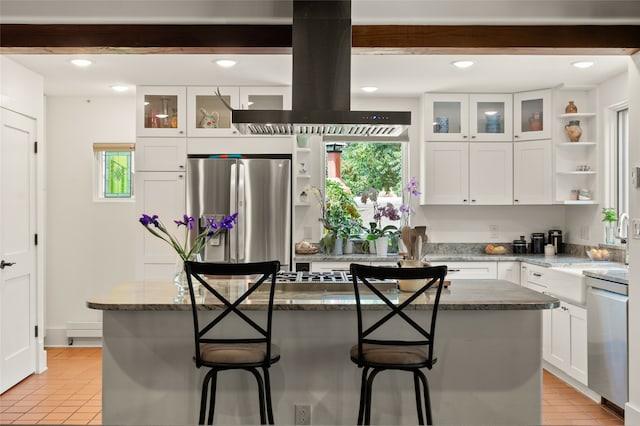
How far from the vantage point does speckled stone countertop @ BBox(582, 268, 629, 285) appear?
11.9 ft

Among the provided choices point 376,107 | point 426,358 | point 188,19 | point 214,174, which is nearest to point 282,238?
point 214,174

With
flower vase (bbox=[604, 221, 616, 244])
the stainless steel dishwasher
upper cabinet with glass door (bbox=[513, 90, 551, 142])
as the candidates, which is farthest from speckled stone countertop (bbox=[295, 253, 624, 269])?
upper cabinet with glass door (bbox=[513, 90, 551, 142])

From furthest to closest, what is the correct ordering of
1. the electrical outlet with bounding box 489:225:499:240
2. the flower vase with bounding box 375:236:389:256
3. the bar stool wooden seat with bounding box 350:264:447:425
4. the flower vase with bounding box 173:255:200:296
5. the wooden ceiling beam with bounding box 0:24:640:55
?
the electrical outlet with bounding box 489:225:499:240 → the flower vase with bounding box 375:236:389:256 → the wooden ceiling beam with bounding box 0:24:640:55 → the flower vase with bounding box 173:255:200:296 → the bar stool wooden seat with bounding box 350:264:447:425

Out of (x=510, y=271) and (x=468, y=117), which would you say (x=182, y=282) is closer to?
(x=510, y=271)

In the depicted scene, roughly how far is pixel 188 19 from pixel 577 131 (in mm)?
3639

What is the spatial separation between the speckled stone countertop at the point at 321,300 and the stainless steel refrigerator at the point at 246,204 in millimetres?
1917

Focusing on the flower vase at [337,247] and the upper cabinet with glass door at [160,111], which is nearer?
the upper cabinet with glass door at [160,111]

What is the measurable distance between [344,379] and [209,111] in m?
3.23

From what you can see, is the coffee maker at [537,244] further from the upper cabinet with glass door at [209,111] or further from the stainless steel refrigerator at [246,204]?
the upper cabinet with glass door at [209,111]

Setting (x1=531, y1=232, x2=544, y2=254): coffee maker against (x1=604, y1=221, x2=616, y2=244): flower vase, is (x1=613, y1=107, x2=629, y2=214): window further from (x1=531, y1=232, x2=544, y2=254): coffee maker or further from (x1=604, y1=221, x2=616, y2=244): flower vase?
(x1=531, y1=232, x2=544, y2=254): coffee maker

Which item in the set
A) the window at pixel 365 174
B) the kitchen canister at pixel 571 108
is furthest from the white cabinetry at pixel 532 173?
the window at pixel 365 174

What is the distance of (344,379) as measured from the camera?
2850 millimetres

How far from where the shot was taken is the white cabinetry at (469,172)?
18.2 ft

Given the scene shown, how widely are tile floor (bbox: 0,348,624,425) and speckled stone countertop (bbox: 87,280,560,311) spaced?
3.98 feet
